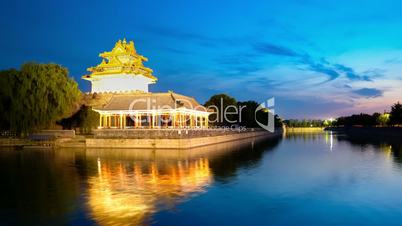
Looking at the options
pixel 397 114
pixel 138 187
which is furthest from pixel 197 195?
pixel 397 114

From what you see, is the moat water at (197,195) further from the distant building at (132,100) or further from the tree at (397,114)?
the tree at (397,114)

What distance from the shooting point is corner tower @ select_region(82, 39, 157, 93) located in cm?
4681

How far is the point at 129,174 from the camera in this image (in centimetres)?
1683

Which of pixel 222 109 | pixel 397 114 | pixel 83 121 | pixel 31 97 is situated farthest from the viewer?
pixel 397 114

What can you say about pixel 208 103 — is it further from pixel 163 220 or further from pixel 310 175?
pixel 163 220

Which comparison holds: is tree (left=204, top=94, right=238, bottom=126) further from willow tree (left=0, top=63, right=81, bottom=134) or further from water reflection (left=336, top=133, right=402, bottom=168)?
willow tree (left=0, top=63, right=81, bottom=134)

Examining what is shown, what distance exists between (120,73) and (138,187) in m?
34.8

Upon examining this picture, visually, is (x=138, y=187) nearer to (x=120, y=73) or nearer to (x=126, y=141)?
(x=126, y=141)

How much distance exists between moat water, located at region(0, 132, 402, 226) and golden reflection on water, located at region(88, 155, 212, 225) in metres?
0.03

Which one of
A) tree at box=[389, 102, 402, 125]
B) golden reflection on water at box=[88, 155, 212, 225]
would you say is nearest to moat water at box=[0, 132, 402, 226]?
golden reflection on water at box=[88, 155, 212, 225]

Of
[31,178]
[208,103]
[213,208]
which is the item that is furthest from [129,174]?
[208,103]

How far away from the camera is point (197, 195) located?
12281 mm

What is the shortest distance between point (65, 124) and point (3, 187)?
29747mm

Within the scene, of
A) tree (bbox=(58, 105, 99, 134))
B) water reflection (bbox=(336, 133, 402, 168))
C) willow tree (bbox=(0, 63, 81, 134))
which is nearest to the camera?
water reflection (bbox=(336, 133, 402, 168))
